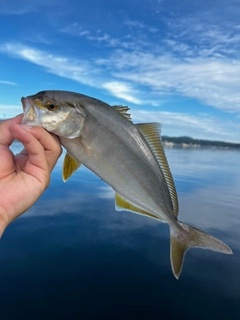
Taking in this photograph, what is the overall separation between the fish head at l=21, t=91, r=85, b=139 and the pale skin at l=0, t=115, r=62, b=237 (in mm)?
96

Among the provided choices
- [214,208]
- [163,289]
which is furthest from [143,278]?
[214,208]

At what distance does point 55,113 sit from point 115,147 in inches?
26.1

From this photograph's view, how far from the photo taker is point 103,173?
109 inches

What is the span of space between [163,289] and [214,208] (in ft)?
23.5

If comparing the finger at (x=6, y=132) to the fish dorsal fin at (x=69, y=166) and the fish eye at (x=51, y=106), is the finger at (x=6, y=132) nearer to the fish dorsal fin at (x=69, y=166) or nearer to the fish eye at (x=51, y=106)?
the fish eye at (x=51, y=106)

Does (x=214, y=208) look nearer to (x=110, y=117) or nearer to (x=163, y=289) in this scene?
(x=163, y=289)

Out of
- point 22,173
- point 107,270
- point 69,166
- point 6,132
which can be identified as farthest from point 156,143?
point 107,270

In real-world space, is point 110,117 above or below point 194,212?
above

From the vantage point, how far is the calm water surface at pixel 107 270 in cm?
644

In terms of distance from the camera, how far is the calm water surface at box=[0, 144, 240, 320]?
254 inches

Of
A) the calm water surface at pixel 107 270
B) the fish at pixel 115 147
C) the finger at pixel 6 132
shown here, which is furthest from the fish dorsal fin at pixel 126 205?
the calm water surface at pixel 107 270

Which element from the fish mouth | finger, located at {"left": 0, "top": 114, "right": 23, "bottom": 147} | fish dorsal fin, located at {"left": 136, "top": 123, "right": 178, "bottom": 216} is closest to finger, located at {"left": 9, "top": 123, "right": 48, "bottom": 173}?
the fish mouth

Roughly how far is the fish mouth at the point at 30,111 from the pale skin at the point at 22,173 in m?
0.09

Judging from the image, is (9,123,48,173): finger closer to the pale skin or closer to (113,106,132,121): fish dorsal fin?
the pale skin
